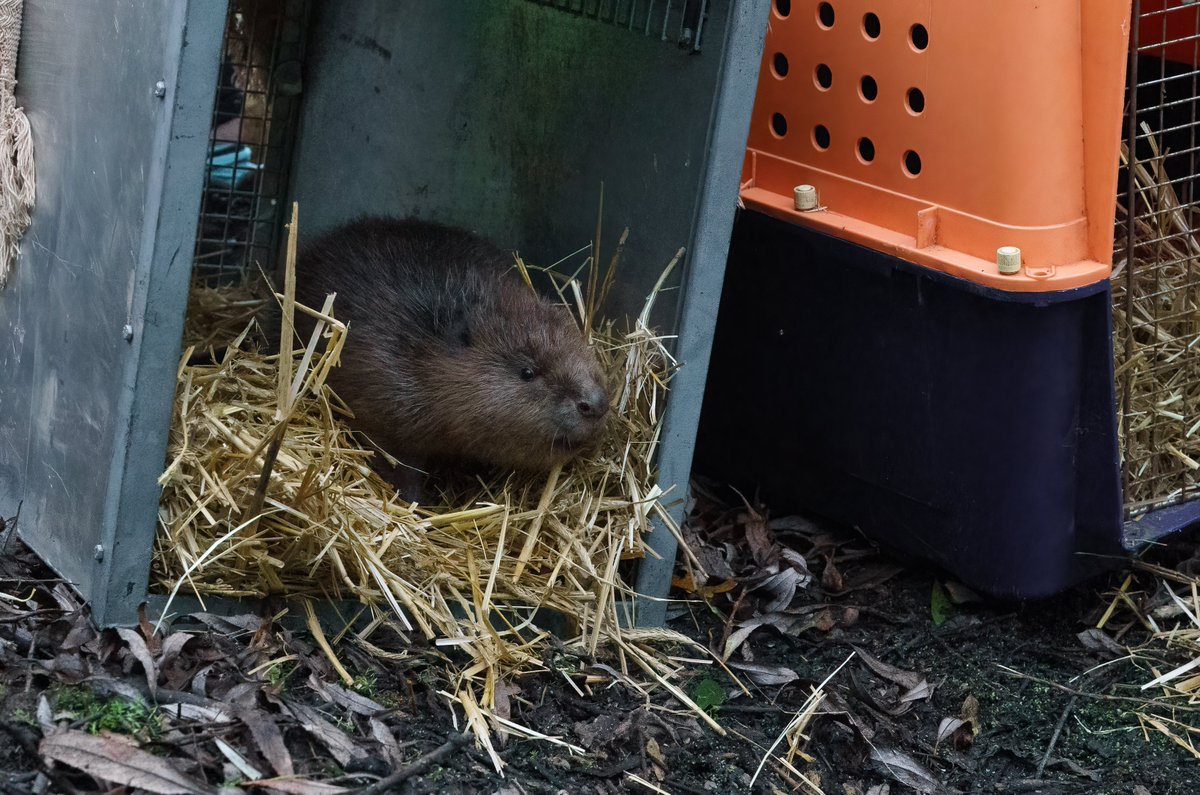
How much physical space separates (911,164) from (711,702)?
1.70 m

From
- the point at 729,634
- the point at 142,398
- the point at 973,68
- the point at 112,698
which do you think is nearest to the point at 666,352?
the point at 729,634

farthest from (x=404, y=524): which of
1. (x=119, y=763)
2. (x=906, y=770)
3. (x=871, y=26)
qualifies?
(x=871, y=26)

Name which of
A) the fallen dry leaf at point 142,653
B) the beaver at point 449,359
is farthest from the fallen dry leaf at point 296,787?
the beaver at point 449,359

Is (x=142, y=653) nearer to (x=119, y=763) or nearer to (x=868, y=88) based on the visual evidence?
(x=119, y=763)

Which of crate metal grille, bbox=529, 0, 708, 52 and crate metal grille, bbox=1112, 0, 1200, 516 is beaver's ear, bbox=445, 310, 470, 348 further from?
crate metal grille, bbox=1112, 0, 1200, 516

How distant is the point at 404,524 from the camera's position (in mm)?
3910

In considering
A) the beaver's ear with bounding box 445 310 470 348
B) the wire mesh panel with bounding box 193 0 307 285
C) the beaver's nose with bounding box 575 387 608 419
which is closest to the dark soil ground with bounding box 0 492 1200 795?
the beaver's nose with bounding box 575 387 608 419

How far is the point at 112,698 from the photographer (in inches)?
127

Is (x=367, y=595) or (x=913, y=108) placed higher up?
(x=913, y=108)

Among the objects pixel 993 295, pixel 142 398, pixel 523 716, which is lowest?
pixel 523 716

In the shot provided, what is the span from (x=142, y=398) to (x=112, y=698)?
70 centimetres

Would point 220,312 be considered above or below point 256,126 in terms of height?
below

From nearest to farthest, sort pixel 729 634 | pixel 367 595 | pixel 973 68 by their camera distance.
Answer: pixel 367 595 < pixel 973 68 < pixel 729 634

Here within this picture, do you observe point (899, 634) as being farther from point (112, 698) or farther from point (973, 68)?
point (112, 698)
